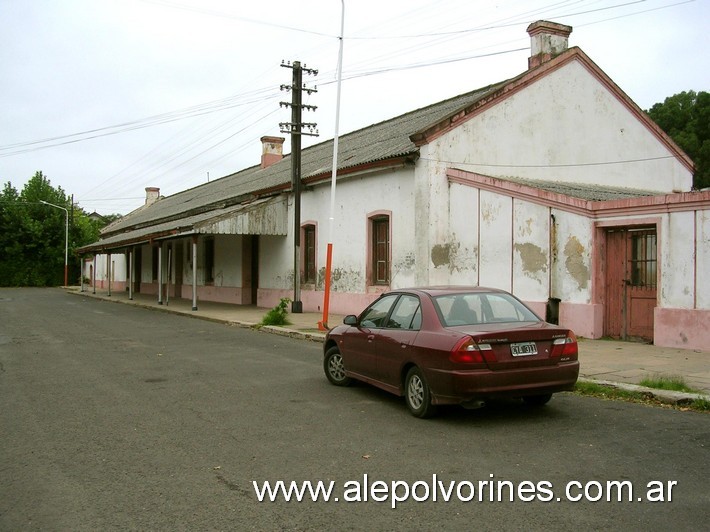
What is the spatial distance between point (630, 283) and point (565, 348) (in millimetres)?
6762

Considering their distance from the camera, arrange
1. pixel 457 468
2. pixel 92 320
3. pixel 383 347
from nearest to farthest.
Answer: pixel 457 468 → pixel 383 347 → pixel 92 320

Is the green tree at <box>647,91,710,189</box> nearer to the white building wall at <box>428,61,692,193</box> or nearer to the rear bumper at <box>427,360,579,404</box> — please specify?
the white building wall at <box>428,61,692,193</box>

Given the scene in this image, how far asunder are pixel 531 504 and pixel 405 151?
13.4m

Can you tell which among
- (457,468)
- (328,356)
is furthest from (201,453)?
(328,356)

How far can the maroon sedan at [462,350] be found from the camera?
21.3ft

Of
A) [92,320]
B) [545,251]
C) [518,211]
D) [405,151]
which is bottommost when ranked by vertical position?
[92,320]

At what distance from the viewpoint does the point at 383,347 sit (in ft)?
25.2

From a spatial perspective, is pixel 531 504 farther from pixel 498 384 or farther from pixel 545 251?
pixel 545 251

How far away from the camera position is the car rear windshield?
711 centimetres

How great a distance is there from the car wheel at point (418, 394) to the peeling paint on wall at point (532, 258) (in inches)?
304

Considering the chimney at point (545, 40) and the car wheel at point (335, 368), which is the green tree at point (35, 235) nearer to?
the chimney at point (545, 40)

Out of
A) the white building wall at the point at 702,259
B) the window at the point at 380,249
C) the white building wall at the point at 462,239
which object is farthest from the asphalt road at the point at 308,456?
the window at the point at 380,249

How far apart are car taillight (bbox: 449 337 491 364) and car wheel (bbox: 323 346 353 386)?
8.78ft

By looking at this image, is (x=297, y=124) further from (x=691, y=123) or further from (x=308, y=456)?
(x=691, y=123)
